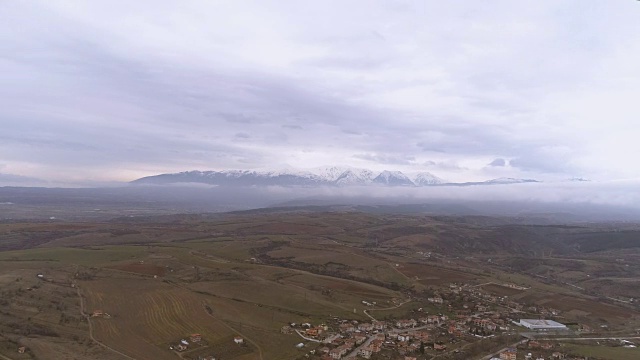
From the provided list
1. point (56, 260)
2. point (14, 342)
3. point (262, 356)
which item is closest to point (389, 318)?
point (262, 356)

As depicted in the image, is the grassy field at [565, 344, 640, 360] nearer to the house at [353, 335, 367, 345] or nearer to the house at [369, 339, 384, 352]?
the house at [369, 339, 384, 352]

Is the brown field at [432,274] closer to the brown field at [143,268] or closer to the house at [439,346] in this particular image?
the house at [439,346]

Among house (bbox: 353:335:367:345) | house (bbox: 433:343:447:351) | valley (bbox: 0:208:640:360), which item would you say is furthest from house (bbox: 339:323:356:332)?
house (bbox: 433:343:447:351)

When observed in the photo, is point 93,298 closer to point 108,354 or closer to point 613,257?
point 108,354

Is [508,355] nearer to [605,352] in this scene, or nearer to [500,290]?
[605,352]

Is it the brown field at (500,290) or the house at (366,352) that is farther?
the brown field at (500,290)

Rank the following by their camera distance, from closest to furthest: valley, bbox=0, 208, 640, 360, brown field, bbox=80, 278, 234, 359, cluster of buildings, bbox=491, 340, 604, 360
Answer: brown field, bbox=80, 278, 234, 359, valley, bbox=0, 208, 640, 360, cluster of buildings, bbox=491, 340, 604, 360

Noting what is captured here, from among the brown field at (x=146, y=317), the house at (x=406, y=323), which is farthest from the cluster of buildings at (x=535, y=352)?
the brown field at (x=146, y=317)

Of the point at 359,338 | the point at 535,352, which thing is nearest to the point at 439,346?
the point at 359,338

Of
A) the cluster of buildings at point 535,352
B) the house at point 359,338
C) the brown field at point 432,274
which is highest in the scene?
the brown field at point 432,274
